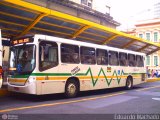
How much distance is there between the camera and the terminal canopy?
38.8 ft

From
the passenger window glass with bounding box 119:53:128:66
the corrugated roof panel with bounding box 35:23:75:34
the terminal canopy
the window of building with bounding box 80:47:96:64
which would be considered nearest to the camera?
the terminal canopy

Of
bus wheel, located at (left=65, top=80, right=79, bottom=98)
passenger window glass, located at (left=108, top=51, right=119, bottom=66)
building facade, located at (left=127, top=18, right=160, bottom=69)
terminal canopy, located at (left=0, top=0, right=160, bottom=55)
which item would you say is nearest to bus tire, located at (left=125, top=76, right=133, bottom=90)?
passenger window glass, located at (left=108, top=51, right=119, bottom=66)

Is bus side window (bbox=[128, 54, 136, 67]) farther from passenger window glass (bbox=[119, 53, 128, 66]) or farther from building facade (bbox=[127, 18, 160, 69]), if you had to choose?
building facade (bbox=[127, 18, 160, 69])

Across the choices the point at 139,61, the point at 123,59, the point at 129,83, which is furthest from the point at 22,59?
the point at 139,61

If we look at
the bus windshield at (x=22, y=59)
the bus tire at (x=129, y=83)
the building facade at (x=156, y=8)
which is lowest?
the bus tire at (x=129, y=83)

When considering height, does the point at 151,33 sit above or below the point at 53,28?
above

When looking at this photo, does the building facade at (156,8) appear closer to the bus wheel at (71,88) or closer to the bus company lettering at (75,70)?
the bus company lettering at (75,70)

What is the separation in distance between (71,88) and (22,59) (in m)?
2.73

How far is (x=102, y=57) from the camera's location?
15.1m

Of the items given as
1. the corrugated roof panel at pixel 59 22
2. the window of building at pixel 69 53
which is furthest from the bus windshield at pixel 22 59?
the corrugated roof panel at pixel 59 22

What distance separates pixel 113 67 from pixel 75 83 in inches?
151

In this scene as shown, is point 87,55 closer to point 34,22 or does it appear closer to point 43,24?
point 43,24

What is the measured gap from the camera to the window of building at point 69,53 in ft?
40.3

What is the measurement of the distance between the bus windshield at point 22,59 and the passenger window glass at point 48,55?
371mm
